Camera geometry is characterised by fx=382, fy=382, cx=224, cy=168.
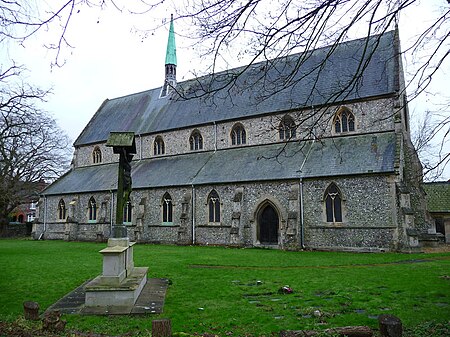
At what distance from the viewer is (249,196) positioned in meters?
22.0

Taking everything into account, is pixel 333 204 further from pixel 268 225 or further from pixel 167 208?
pixel 167 208

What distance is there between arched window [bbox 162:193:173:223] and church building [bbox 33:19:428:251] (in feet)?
0.32

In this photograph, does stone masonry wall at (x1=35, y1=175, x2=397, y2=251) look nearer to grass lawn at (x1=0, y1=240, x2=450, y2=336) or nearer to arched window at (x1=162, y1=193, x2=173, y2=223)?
arched window at (x1=162, y1=193, x2=173, y2=223)

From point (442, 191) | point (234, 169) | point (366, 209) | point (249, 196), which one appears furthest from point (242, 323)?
point (442, 191)

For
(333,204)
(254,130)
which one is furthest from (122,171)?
(254,130)

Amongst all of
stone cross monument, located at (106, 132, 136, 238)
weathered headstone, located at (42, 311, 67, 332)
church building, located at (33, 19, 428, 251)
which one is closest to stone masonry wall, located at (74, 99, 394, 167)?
church building, located at (33, 19, 428, 251)

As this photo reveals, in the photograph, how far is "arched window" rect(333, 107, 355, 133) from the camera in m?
22.1

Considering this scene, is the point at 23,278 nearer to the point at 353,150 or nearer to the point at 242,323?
the point at 242,323

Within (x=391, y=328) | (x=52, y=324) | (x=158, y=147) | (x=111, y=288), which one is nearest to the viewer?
(x=391, y=328)

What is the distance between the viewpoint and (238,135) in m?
26.1

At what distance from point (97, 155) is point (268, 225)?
19493mm

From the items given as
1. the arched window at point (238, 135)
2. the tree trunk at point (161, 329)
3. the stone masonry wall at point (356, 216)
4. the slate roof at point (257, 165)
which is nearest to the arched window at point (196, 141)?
the slate roof at point (257, 165)

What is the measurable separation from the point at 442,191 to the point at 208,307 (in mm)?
26077

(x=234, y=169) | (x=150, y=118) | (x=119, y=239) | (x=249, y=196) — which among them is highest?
(x=150, y=118)
